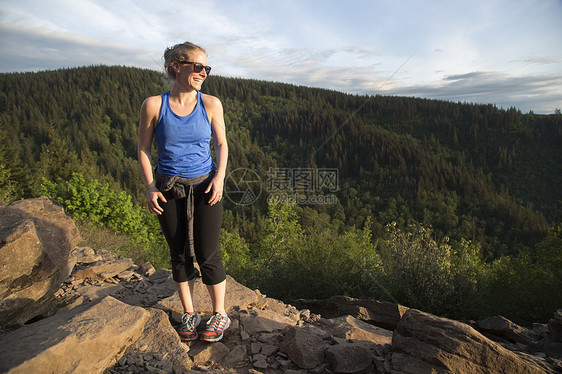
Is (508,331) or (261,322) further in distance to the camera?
(508,331)

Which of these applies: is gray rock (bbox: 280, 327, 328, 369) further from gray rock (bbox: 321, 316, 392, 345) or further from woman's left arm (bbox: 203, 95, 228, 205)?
woman's left arm (bbox: 203, 95, 228, 205)

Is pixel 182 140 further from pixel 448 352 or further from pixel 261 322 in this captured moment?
pixel 448 352

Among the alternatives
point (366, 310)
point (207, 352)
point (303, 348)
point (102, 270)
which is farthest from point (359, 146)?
point (207, 352)

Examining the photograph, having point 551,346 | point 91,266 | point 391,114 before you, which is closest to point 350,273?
point 551,346

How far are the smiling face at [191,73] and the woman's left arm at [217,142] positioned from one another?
0.17m

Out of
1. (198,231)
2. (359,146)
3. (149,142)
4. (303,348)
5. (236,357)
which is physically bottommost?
(359,146)

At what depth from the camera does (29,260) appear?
133 inches

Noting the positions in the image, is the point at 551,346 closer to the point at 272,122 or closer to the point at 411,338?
the point at 411,338

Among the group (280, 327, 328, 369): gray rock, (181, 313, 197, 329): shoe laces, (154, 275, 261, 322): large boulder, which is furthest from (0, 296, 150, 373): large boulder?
(280, 327, 328, 369): gray rock

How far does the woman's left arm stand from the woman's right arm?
0.40 metres

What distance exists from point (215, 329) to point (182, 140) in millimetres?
1836

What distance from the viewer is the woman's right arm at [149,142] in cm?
259

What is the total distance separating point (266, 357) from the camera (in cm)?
317

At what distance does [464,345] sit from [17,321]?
4252 mm
